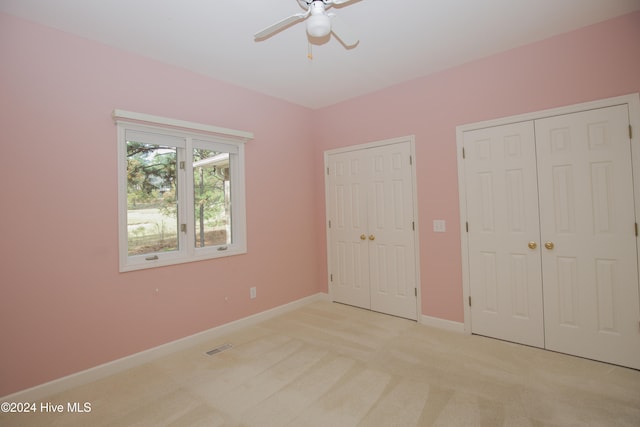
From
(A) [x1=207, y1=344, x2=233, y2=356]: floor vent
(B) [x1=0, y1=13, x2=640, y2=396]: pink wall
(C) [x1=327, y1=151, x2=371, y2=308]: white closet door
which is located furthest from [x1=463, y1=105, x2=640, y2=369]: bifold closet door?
(A) [x1=207, y1=344, x2=233, y2=356]: floor vent

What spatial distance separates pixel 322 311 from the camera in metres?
3.90

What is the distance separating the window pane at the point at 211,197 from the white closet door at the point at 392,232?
5.82ft

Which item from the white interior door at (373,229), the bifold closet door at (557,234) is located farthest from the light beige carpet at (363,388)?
the white interior door at (373,229)

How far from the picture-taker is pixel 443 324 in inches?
128

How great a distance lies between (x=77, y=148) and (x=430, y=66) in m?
3.37

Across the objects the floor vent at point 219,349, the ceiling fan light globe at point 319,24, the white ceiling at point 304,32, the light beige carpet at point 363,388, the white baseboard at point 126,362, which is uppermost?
the white ceiling at point 304,32

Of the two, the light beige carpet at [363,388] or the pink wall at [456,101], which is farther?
the pink wall at [456,101]

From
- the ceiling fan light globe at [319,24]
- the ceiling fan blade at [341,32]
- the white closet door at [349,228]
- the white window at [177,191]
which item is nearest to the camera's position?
the ceiling fan light globe at [319,24]

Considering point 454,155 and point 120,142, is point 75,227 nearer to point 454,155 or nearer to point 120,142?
point 120,142

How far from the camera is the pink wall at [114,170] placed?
2174mm

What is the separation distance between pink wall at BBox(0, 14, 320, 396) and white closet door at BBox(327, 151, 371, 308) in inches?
61.2

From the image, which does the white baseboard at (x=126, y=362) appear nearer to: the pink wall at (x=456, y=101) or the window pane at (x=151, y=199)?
the window pane at (x=151, y=199)

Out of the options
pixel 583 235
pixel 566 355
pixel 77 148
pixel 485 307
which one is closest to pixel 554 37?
pixel 583 235

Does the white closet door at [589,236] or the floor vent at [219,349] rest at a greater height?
the white closet door at [589,236]
